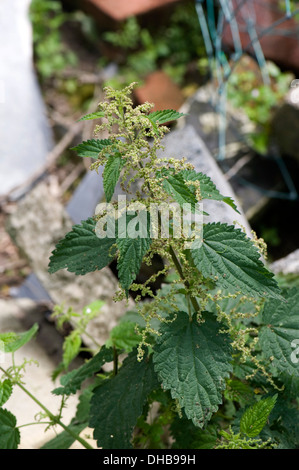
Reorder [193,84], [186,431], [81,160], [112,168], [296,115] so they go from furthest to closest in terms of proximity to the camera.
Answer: [193,84], [81,160], [296,115], [186,431], [112,168]

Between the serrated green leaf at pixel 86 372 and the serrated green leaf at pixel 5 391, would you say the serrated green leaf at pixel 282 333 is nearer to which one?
the serrated green leaf at pixel 86 372

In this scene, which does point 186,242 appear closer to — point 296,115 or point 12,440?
point 12,440

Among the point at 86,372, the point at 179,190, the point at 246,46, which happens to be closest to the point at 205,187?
the point at 179,190

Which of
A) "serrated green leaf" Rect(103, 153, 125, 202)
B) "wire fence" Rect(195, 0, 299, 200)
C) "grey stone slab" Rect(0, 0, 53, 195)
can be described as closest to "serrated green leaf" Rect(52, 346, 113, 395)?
"serrated green leaf" Rect(103, 153, 125, 202)

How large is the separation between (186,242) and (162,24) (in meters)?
3.96

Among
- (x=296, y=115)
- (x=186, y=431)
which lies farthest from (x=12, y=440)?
(x=296, y=115)

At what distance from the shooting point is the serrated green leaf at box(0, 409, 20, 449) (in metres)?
1.45

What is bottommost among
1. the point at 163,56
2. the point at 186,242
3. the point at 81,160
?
the point at 186,242

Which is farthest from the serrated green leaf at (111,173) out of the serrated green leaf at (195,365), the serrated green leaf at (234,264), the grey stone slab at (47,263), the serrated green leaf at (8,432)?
the grey stone slab at (47,263)

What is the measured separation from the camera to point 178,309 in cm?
138

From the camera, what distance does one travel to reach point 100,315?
2387 millimetres

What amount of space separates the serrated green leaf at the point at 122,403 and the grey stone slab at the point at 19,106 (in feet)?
9.95

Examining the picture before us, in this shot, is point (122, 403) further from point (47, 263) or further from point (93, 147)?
→ point (47, 263)

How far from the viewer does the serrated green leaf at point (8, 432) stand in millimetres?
1445
